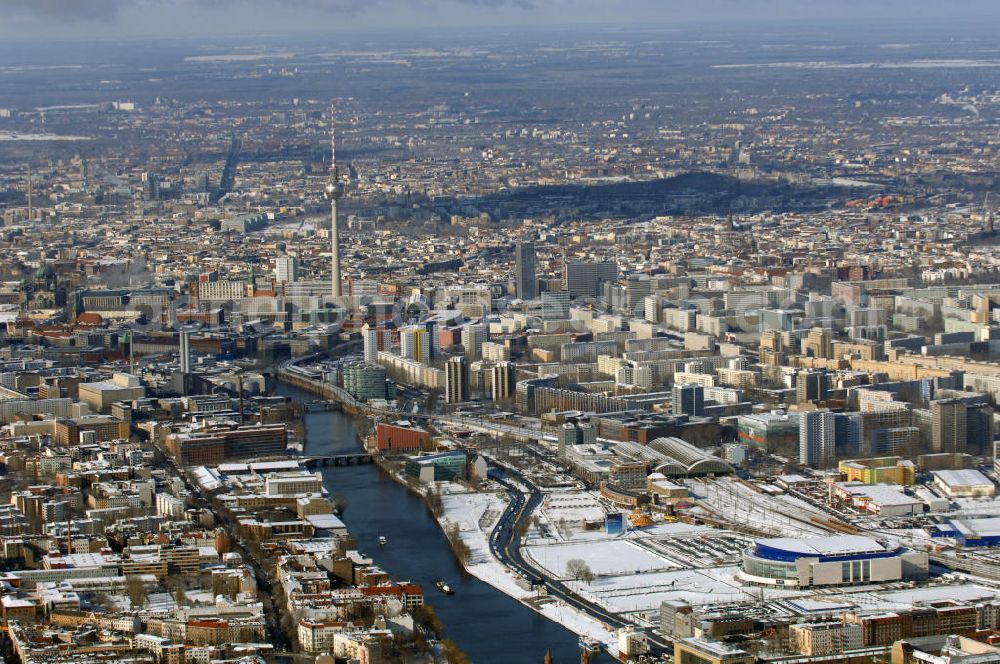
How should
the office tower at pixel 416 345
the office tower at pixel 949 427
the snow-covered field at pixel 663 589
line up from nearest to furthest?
the snow-covered field at pixel 663 589 < the office tower at pixel 949 427 < the office tower at pixel 416 345

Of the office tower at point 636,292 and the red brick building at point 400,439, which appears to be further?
the office tower at point 636,292

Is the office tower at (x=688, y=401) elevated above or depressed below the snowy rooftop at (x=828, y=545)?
below

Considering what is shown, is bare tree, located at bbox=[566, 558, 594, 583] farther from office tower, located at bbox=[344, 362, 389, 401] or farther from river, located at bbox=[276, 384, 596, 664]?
office tower, located at bbox=[344, 362, 389, 401]

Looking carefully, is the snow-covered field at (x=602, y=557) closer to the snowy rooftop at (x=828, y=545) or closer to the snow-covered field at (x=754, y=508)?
the snowy rooftop at (x=828, y=545)

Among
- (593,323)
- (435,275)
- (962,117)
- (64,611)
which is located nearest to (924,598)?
(64,611)


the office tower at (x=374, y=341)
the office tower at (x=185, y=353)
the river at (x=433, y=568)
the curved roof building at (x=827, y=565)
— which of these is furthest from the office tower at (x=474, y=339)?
the curved roof building at (x=827, y=565)

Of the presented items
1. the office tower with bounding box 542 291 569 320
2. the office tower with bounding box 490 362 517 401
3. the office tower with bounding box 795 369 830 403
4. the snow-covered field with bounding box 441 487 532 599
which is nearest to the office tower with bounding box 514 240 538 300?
the office tower with bounding box 542 291 569 320
